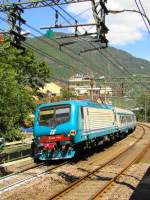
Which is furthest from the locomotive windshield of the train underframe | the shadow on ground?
the shadow on ground

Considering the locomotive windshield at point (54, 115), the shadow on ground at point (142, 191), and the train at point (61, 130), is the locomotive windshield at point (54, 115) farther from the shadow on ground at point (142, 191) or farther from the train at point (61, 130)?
the shadow on ground at point (142, 191)

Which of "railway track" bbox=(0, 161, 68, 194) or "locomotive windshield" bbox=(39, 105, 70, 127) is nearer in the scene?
"railway track" bbox=(0, 161, 68, 194)

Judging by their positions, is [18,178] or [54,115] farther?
[54,115]

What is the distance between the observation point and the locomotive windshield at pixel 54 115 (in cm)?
2122

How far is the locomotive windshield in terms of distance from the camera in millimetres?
21219

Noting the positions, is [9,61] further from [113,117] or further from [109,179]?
[109,179]

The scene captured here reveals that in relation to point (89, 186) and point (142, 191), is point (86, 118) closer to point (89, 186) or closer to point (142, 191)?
point (89, 186)

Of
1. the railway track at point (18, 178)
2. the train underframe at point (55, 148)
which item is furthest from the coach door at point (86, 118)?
the railway track at point (18, 178)

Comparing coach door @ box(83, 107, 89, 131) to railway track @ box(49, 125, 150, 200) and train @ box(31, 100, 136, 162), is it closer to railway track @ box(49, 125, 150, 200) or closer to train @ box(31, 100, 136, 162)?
train @ box(31, 100, 136, 162)

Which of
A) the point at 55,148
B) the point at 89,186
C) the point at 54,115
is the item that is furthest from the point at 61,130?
the point at 89,186

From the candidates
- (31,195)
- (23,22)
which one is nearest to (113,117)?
(23,22)

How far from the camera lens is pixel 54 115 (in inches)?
846

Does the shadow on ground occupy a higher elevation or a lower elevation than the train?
lower

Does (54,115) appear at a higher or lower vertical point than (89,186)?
higher
